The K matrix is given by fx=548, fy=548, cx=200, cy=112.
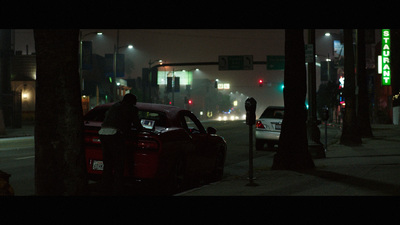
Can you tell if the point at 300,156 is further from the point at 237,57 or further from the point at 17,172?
the point at 237,57

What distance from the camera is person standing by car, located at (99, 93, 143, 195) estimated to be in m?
9.10

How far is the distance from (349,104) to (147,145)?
55.3 ft

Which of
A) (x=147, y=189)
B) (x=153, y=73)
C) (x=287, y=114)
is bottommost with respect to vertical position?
(x=147, y=189)

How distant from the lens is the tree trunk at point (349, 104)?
24.0 meters

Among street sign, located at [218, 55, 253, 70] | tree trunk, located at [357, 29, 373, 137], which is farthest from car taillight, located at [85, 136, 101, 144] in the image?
street sign, located at [218, 55, 253, 70]

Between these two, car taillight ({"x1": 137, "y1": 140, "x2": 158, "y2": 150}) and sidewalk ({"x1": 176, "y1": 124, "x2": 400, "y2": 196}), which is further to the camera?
sidewalk ({"x1": 176, "y1": 124, "x2": 400, "y2": 196})

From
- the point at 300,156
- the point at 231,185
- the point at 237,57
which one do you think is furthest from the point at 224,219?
the point at 237,57

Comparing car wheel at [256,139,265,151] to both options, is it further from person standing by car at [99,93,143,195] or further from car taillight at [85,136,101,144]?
person standing by car at [99,93,143,195]

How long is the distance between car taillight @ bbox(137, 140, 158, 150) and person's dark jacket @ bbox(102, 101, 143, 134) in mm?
438

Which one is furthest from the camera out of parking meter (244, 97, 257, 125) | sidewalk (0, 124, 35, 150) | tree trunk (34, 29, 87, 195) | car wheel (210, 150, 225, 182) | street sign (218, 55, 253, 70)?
street sign (218, 55, 253, 70)

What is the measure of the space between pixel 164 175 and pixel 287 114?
5321 mm

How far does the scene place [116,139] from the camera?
9102mm

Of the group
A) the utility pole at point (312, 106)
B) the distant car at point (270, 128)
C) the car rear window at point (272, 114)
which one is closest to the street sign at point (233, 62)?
the car rear window at point (272, 114)

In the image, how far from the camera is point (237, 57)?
143 ft
